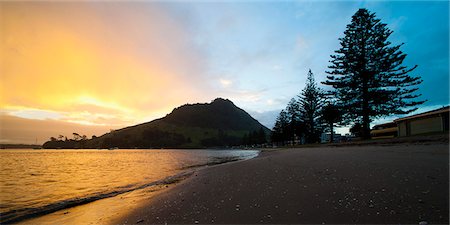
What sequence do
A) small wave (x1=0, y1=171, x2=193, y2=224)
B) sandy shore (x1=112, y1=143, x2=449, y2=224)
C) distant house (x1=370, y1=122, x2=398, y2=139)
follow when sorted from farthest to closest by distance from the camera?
distant house (x1=370, y1=122, x2=398, y2=139) < small wave (x1=0, y1=171, x2=193, y2=224) < sandy shore (x1=112, y1=143, x2=449, y2=224)

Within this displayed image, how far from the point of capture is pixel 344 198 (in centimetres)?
536

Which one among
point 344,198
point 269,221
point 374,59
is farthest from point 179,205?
point 374,59

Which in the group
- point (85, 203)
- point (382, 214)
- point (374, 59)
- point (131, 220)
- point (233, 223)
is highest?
point (374, 59)

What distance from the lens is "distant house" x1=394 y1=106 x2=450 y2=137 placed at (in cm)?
2793

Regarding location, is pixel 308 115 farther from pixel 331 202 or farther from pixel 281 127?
pixel 331 202

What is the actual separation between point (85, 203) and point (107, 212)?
246cm

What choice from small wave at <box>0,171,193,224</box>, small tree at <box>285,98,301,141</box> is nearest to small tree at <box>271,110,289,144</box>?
small tree at <box>285,98,301,141</box>

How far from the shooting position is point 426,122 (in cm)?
3086

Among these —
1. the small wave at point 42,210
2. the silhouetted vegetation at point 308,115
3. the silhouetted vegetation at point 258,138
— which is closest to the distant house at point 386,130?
the silhouetted vegetation at point 308,115

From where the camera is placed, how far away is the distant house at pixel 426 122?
91.6 ft

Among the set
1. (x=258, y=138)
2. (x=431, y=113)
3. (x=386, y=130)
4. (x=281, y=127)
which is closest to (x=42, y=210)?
(x=431, y=113)

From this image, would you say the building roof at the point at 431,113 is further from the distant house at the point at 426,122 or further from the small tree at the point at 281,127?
the small tree at the point at 281,127

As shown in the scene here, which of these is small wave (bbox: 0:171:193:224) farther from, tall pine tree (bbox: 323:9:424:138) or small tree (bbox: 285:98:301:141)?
small tree (bbox: 285:98:301:141)

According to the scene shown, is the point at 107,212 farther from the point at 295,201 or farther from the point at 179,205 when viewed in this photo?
the point at 295,201
